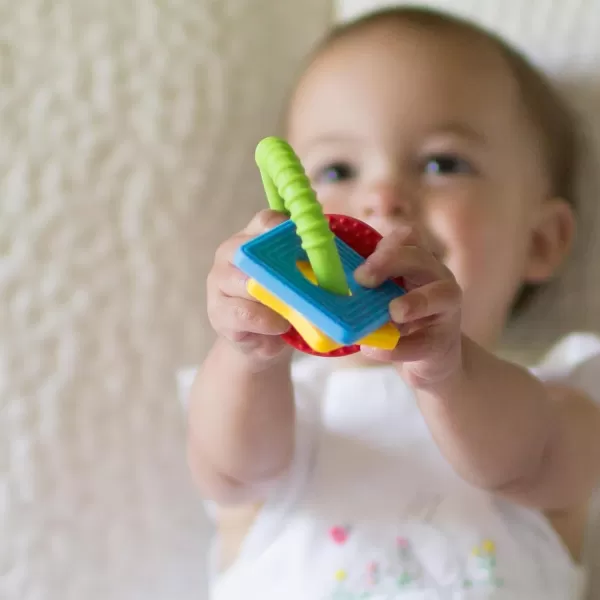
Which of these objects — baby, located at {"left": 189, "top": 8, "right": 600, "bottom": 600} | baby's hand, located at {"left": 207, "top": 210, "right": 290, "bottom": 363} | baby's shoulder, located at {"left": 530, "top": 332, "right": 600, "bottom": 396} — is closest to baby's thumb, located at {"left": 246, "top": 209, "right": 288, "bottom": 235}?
baby's hand, located at {"left": 207, "top": 210, "right": 290, "bottom": 363}

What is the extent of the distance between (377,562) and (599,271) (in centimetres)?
45

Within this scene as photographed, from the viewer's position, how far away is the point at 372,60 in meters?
0.70

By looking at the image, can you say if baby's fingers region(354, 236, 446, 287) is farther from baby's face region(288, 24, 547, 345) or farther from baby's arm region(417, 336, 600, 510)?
baby's face region(288, 24, 547, 345)

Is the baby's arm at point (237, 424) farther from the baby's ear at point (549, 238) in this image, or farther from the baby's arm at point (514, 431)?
the baby's ear at point (549, 238)

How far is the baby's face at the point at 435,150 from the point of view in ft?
2.13

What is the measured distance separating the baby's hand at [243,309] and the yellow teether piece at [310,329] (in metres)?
0.02

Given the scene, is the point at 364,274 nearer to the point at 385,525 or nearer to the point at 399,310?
the point at 399,310

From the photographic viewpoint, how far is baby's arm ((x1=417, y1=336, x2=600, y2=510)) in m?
0.50

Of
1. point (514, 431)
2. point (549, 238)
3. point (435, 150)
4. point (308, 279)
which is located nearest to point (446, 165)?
point (435, 150)

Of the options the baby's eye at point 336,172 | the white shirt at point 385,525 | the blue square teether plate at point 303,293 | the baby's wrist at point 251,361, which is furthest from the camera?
the baby's eye at point 336,172

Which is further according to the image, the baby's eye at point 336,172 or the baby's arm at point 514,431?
the baby's eye at point 336,172

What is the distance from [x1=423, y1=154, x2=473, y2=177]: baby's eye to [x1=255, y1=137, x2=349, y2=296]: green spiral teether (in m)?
0.34

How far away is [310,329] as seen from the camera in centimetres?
34

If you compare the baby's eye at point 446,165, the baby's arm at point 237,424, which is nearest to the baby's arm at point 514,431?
the baby's arm at point 237,424
